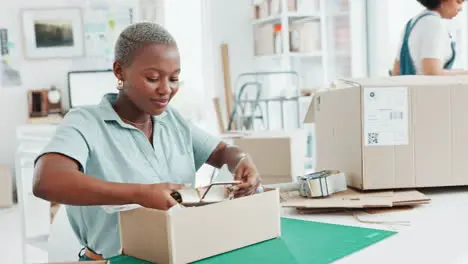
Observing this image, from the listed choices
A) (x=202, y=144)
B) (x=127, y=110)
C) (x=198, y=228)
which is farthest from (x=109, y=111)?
(x=198, y=228)

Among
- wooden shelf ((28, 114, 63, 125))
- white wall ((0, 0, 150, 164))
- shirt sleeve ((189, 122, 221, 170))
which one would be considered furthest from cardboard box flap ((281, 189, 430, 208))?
white wall ((0, 0, 150, 164))

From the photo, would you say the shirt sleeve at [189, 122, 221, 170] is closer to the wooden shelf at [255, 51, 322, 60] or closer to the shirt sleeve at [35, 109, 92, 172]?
the shirt sleeve at [35, 109, 92, 172]

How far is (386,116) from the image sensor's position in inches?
55.7

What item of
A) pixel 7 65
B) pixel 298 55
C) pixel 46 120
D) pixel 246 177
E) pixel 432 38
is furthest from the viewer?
pixel 7 65

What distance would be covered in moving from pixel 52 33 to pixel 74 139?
4645 millimetres

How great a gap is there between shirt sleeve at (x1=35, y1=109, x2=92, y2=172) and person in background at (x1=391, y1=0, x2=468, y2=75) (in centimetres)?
139

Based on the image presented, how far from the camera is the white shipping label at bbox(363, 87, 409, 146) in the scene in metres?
1.41

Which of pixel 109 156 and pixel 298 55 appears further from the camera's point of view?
pixel 298 55

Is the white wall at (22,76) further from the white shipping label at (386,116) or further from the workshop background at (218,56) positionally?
the white shipping label at (386,116)

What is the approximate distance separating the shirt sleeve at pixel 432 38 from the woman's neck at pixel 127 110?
127 centimetres

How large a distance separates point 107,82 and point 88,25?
2.30 feet

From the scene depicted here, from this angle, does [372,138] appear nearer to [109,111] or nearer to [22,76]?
[109,111]

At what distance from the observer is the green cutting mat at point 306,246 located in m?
0.95

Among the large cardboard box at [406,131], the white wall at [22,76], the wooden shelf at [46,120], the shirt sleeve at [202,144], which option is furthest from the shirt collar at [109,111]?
the white wall at [22,76]
